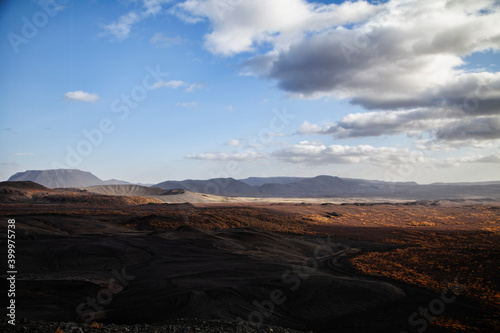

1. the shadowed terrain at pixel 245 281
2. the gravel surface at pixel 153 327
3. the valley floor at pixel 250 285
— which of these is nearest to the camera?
the gravel surface at pixel 153 327

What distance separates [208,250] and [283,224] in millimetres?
25986

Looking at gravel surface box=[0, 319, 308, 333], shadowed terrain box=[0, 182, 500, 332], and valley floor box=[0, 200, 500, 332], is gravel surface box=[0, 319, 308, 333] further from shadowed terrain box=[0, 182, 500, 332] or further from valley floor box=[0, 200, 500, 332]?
shadowed terrain box=[0, 182, 500, 332]

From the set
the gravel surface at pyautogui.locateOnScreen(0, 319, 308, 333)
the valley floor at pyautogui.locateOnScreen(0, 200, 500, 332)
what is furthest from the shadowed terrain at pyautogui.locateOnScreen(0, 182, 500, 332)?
the gravel surface at pyautogui.locateOnScreen(0, 319, 308, 333)

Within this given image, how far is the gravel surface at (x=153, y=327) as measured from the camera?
26.1ft

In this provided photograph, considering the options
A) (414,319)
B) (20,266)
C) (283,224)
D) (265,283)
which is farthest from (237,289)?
(283,224)

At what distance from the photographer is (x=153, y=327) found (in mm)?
9211

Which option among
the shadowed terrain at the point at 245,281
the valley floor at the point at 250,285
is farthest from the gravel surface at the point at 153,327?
the shadowed terrain at the point at 245,281

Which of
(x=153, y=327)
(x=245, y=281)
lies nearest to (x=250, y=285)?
(x=245, y=281)

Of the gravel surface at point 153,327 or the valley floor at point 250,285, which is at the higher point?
the gravel surface at point 153,327

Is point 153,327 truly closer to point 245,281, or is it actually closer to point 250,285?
point 250,285

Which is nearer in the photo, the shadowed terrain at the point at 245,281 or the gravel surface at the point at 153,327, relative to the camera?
the gravel surface at the point at 153,327

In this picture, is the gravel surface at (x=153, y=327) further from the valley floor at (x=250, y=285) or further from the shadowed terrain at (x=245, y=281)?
the shadowed terrain at (x=245, y=281)

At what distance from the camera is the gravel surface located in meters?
7.95

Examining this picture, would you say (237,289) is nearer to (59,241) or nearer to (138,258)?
(138,258)
